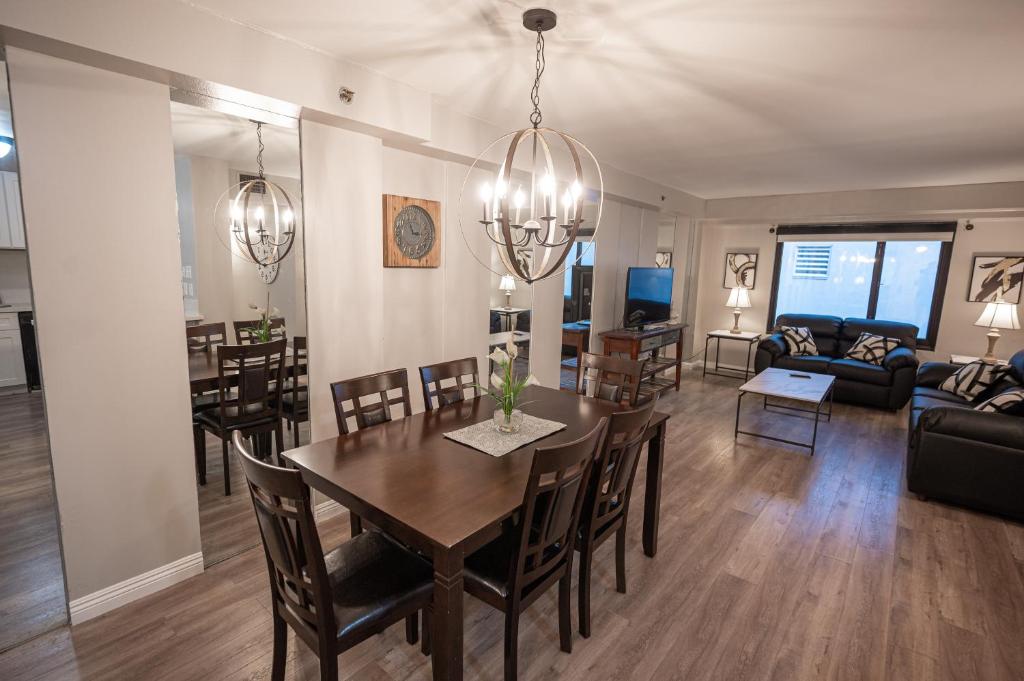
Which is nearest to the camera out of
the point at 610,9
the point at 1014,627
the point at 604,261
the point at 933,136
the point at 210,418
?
the point at 610,9

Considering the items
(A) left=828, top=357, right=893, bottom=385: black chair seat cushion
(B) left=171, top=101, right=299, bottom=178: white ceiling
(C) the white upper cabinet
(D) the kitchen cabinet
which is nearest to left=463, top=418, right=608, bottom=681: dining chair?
(B) left=171, top=101, right=299, bottom=178: white ceiling

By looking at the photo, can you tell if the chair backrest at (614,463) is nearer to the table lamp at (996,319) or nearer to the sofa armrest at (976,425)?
the sofa armrest at (976,425)

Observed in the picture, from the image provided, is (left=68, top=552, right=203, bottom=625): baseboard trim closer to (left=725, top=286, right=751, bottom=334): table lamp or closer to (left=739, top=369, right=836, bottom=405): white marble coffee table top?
(left=739, top=369, right=836, bottom=405): white marble coffee table top

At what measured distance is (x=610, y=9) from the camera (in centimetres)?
193

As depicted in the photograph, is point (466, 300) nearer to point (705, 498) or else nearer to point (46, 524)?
point (705, 498)

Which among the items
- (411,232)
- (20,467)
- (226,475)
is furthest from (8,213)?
(411,232)

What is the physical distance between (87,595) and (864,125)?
5.05 metres

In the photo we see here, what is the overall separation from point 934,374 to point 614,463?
4509 millimetres

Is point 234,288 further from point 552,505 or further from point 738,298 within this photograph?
point 738,298

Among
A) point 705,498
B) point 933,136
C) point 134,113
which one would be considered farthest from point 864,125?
point 134,113

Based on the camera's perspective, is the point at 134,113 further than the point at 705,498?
No

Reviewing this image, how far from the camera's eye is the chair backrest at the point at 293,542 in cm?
131

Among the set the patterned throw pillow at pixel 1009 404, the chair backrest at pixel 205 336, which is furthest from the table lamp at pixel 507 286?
the patterned throw pillow at pixel 1009 404

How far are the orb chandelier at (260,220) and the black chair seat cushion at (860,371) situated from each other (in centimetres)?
574
